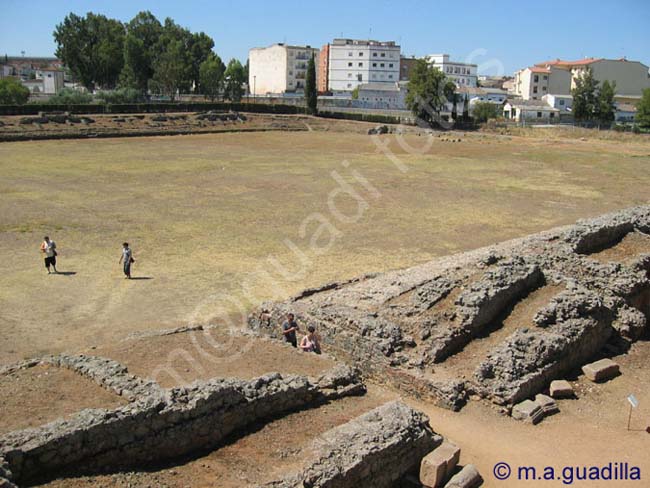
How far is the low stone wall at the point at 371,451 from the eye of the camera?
8.35 meters

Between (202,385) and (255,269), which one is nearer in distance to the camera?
(202,385)

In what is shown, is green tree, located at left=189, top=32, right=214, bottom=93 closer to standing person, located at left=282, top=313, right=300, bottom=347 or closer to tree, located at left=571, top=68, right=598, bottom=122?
tree, located at left=571, top=68, right=598, bottom=122

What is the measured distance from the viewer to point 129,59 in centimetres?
10188

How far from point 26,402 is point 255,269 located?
12.1 metres

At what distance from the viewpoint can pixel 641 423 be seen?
12.1 meters

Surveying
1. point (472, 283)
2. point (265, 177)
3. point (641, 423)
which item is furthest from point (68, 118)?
point (641, 423)

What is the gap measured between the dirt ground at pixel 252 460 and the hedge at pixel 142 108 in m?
68.6

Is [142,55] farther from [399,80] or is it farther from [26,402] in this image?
[26,402]

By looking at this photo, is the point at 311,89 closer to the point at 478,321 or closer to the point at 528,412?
the point at 478,321

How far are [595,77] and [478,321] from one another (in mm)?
114470

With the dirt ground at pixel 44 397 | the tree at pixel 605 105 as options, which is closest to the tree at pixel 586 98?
the tree at pixel 605 105

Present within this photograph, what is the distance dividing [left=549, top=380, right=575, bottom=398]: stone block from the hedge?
69338 millimetres

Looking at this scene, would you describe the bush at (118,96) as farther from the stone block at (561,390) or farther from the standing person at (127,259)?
the stone block at (561,390)

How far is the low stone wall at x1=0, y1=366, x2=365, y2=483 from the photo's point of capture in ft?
25.7
